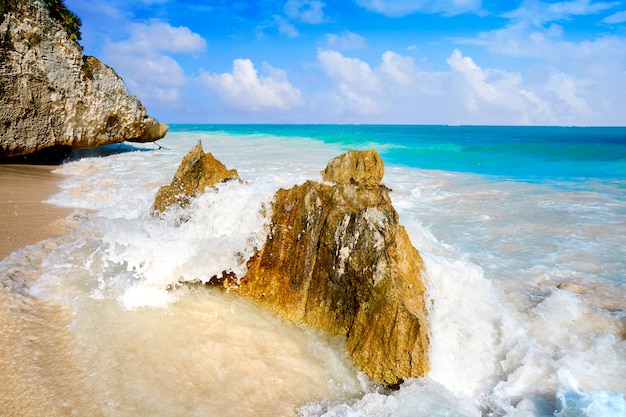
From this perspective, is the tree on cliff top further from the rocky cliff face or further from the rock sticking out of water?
the rock sticking out of water

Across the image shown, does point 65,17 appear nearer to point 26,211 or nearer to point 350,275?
point 26,211

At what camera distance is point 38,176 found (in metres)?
10.5

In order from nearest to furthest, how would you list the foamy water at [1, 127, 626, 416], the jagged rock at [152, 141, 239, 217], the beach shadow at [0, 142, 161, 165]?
the foamy water at [1, 127, 626, 416], the jagged rock at [152, 141, 239, 217], the beach shadow at [0, 142, 161, 165]

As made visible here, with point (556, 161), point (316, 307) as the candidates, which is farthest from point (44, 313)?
point (556, 161)

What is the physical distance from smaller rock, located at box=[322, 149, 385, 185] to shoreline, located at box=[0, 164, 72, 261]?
3888 mm

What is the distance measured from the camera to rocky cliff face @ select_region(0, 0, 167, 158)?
11117mm

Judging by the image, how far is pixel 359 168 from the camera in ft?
15.6

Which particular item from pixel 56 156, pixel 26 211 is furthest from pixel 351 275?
pixel 56 156

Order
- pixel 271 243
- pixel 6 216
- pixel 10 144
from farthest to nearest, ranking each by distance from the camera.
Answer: pixel 10 144 < pixel 6 216 < pixel 271 243

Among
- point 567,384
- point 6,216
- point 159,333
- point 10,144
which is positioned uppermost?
point 10,144

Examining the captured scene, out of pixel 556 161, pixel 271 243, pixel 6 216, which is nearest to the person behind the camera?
pixel 271 243

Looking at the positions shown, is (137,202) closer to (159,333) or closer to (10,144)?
(159,333)

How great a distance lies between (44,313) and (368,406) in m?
2.69

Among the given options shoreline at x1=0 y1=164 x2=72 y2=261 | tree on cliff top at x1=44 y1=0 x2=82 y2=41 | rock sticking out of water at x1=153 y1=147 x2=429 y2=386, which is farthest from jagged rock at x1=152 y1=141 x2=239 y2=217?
tree on cliff top at x1=44 y1=0 x2=82 y2=41
